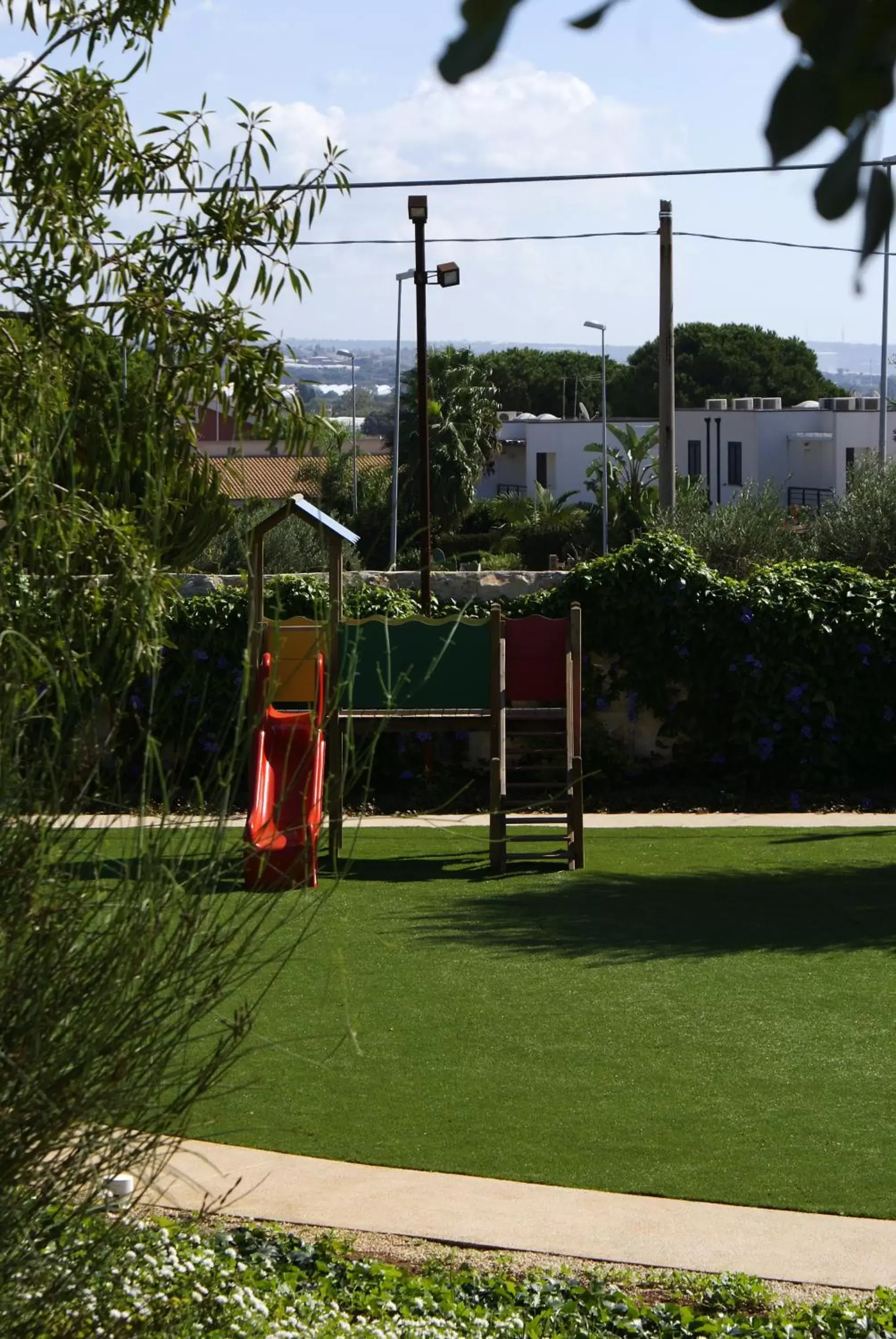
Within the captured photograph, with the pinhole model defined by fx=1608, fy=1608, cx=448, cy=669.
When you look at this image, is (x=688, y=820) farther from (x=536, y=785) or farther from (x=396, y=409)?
(x=396, y=409)

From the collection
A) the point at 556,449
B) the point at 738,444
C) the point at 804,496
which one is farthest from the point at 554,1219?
the point at 556,449

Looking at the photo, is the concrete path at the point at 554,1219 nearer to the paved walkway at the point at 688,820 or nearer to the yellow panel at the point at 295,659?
the yellow panel at the point at 295,659

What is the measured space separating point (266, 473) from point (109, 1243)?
191 ft

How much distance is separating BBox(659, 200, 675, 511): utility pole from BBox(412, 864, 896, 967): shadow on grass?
12.8m

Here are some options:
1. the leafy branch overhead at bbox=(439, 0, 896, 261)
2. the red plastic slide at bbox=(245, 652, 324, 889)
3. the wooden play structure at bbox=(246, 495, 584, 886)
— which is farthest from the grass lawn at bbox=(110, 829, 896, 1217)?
the leafy branch overhead at bbox=(439, 0, 896, 261)

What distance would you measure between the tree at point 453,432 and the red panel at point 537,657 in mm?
45413

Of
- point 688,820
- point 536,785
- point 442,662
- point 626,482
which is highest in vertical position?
point 626,482

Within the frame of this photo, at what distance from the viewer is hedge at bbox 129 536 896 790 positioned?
562 inches

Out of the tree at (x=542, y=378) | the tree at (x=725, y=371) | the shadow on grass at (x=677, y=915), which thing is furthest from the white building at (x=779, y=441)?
the shadow on grass at (x=677, y=915)

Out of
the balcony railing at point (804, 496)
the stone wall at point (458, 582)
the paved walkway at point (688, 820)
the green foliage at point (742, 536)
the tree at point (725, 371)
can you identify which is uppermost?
the tree at point (725, 371)

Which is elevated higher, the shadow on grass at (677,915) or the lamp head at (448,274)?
the lamp head at (448,274)

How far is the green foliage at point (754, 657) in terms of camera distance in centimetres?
1430

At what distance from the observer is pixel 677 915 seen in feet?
31.6

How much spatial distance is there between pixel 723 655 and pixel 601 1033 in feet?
25.1
